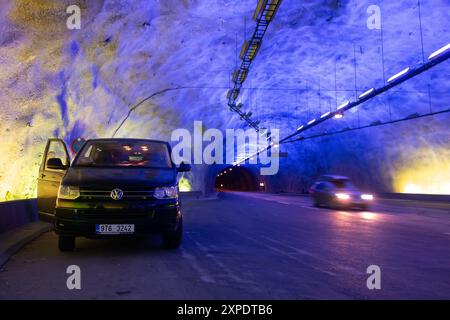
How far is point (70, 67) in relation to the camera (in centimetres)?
1312

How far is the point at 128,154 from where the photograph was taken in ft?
25.7

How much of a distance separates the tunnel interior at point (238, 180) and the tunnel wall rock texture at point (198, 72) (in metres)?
31.5

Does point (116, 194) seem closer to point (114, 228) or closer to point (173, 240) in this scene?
point (114, 228)

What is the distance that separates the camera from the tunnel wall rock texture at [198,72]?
472 inches

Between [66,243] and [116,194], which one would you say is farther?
[66,243]

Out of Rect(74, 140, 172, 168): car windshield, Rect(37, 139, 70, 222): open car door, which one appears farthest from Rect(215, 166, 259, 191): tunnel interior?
Rect(74, 140, 172, 168): car windshield

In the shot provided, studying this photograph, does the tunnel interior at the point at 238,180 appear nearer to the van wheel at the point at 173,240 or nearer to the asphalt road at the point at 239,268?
the asphalt road at the point at 239,268

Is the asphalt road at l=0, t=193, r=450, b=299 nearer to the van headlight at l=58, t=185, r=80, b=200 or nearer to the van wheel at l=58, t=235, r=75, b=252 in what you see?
the van wheel at l=58, t=235, r=75, b=252

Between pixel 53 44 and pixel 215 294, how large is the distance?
10689 millimetres

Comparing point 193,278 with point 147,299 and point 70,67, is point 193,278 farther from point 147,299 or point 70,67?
point 70,67

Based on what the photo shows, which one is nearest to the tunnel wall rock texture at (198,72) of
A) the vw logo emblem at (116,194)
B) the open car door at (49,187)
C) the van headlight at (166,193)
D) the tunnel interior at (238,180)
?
the open car door at (49,187)

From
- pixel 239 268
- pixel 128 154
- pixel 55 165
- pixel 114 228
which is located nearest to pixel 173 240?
pixel 114 228

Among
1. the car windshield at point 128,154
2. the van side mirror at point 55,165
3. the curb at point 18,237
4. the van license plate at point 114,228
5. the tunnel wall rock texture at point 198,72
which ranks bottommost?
the curb at point 18,237

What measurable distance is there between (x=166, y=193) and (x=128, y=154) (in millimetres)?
1884
